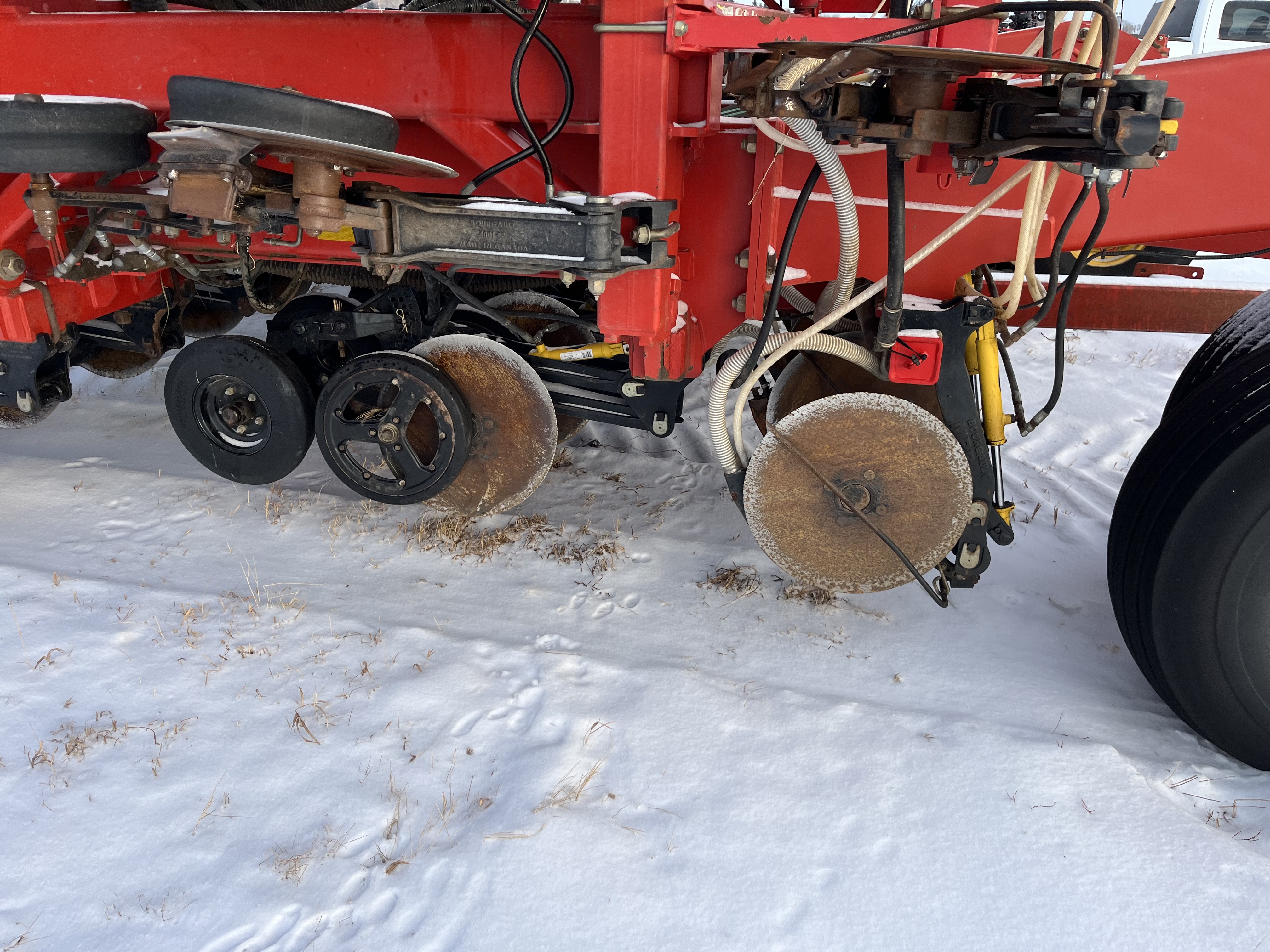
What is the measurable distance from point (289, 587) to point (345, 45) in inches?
58.9

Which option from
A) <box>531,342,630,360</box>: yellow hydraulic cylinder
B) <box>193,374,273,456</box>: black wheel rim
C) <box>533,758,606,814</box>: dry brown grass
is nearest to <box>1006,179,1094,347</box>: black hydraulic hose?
<box>531,342,630,360</box>: yellow hydraulic cylinder

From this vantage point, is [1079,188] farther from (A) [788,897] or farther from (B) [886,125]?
(A) [788,897]

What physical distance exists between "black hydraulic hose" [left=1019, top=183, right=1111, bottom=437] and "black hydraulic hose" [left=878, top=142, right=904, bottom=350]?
365 millimetres

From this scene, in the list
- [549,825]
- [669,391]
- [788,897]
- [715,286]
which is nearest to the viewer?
[788,897]

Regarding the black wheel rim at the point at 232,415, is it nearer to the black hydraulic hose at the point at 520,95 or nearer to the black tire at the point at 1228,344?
the black hydraulic hose at the point at 520,95

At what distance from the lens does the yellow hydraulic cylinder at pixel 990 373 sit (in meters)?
2.19

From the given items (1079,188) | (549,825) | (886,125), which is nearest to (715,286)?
(886,125)

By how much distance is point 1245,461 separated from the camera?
1746 millimetres

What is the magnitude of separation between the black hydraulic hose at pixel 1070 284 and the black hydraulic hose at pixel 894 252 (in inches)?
14.4

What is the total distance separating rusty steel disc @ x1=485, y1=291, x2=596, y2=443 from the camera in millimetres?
2809

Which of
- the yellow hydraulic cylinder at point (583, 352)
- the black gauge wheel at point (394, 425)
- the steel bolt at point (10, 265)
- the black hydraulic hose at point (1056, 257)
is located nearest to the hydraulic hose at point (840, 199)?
the black hydraulic hose at point (1056, 257)

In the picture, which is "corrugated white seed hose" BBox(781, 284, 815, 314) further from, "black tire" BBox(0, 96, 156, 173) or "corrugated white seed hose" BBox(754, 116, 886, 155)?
"black tire" BBox(0, 96, 156, 173)

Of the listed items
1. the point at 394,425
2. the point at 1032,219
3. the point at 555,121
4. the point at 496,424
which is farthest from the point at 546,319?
the point at 1032,219

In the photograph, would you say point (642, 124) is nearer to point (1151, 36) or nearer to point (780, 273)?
point (780, 273)
